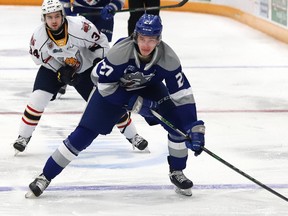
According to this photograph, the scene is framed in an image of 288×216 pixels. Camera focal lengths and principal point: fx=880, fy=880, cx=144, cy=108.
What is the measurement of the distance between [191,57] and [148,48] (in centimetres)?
491

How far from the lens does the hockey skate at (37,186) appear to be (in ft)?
14.1

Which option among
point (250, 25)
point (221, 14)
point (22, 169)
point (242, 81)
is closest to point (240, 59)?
point (242, 81)

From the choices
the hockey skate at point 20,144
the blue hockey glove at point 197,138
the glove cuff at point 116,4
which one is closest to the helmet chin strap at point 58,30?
the hockey skate at point 20,144

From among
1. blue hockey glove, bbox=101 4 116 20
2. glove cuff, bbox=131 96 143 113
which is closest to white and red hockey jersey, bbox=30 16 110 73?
glove cuff, bbox=131 96 143 113

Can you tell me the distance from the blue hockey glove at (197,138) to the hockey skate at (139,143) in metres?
1.20

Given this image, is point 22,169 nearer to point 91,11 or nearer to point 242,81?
point 91,11

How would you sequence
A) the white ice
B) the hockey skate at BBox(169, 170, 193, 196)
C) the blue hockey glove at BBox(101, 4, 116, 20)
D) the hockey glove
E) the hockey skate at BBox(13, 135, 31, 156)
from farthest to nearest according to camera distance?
the blue hockey glove at BBox(101, 4, 116, 20) < the hockey skate at BBox(13, 135, 31, 156) < the hockey glove < the hockey skate at BBox(169, 170, 193, 196) < the white ice

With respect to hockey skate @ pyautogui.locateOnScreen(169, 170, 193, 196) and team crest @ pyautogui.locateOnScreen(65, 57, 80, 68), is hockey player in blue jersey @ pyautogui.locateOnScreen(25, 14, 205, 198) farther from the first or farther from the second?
team crest @ pyautogui.locateOnScreen(65, 57, 80, 68)

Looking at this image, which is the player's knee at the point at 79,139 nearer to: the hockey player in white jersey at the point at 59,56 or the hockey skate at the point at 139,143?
the hockey player in white jersey at the point at 59,56

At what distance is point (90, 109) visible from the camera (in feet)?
14.0

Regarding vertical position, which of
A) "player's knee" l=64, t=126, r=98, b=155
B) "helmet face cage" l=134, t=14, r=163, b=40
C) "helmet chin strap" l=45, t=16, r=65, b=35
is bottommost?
"player's knee" l=64, t=126, r=98, b=155

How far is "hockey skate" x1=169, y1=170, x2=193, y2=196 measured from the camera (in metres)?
4.37

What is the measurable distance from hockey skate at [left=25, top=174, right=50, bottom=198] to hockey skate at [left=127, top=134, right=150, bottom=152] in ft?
3.38

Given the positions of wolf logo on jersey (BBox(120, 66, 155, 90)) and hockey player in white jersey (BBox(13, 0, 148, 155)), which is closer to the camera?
wolf logo on jersey (BBox(120, 66, 155, 90))
